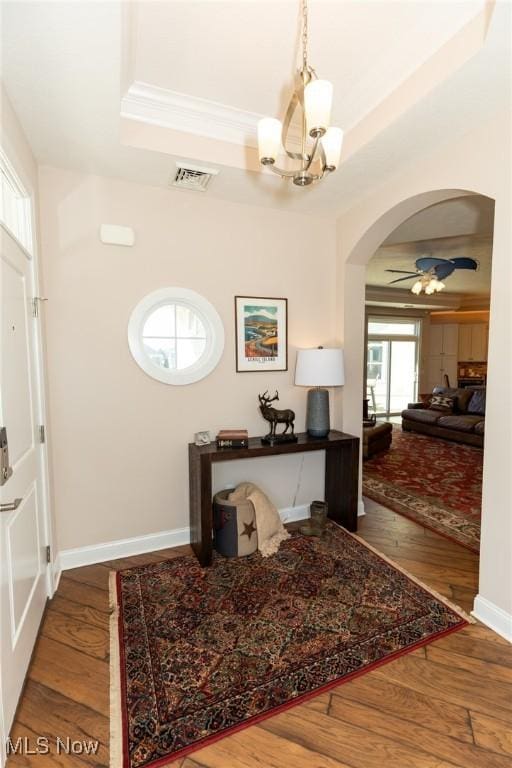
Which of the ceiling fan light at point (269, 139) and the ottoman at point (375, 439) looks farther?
the ottoman at point (375, 439)

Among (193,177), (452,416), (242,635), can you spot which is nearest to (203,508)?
(242,635)

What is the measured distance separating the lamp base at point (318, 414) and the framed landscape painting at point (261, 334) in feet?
1.18

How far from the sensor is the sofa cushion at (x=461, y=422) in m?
6.10

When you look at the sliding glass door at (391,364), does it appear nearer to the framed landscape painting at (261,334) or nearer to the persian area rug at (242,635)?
the framed landscape painting at (261,334)

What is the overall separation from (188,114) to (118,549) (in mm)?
2990

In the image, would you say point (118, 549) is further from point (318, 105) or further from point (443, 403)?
point (443, 403)

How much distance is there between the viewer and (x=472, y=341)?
9156 millimetres

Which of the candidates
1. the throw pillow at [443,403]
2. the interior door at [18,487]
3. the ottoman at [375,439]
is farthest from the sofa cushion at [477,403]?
the interior door at [18,487]

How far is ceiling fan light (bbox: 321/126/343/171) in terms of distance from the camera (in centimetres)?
154

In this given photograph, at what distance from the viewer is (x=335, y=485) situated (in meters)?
3.28

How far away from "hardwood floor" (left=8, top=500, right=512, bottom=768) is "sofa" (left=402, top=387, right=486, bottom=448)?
4.79 metres

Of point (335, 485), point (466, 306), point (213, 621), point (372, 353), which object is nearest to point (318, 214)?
point (335, 485)

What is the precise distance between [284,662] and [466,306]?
9.12m

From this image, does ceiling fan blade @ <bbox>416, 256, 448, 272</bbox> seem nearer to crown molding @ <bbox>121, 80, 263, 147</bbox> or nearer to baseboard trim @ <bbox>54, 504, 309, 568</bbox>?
crown molding @ <bbox>121, 80, 263, 147</bbox>
